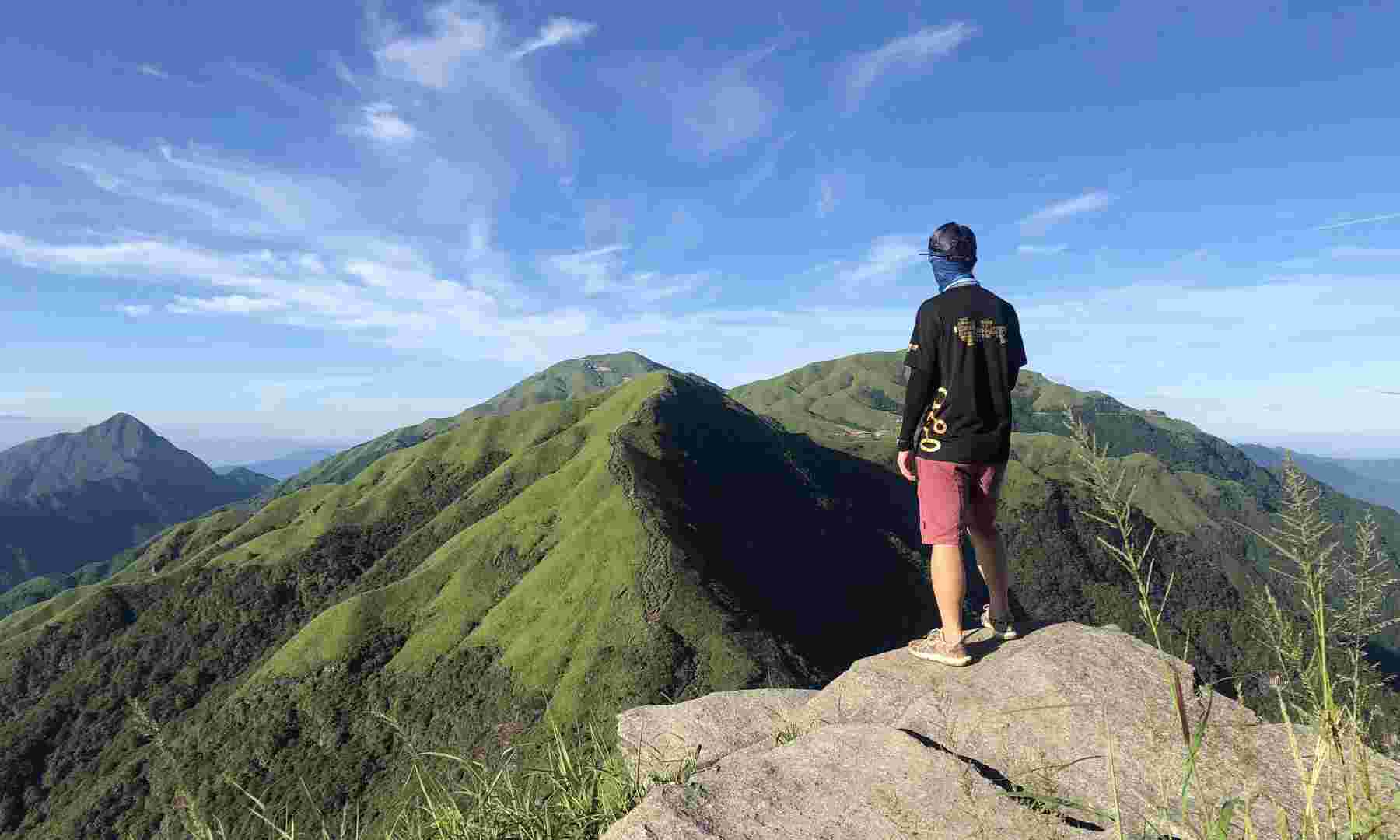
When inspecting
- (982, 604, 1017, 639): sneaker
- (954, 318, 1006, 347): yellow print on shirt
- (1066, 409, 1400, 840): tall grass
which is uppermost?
(954, 318, 1006, 347): yellow print on shirt

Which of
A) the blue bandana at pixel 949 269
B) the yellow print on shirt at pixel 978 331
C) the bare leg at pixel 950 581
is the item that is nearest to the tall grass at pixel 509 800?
the bare leg at pixel 950 581

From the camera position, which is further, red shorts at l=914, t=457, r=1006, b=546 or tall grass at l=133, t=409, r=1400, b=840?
red shorts at l=914, t=457, r=1006, b=546

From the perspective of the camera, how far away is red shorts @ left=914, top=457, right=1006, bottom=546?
25.3ft

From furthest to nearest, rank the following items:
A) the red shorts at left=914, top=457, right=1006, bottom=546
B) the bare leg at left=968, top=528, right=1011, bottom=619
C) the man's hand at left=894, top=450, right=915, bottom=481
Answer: the bare leg at left=968, top=528, right=1011, bottom=619 → the man's hand at left=894, top=450, right=915, bottom=481 → the red shorts at left=914, top=457, right=1006, bottom=546

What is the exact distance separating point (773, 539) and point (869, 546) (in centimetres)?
2887

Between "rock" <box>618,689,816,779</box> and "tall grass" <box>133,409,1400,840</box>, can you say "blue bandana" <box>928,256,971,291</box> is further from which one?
"rock" <box>618,689,816,779</box>

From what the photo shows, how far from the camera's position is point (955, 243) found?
8070 millimetres

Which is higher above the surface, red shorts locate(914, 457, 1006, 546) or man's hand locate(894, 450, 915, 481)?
man's hand locate(894, 450, 915, 481)

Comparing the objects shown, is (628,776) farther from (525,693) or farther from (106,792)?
(106,792)

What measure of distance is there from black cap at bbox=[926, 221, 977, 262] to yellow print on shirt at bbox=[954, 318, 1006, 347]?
0.90 meters

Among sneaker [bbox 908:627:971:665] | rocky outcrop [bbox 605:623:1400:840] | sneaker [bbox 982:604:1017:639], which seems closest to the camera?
rocky outcrop [bbox 605:623:1400:840]

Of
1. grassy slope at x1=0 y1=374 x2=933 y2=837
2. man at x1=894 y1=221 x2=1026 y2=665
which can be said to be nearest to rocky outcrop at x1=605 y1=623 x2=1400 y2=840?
man at x1=894 y1=221 x2=1026 y2=665

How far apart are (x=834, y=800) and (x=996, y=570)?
461 centimetres

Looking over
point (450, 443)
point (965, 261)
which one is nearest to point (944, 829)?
point (965, 261)
